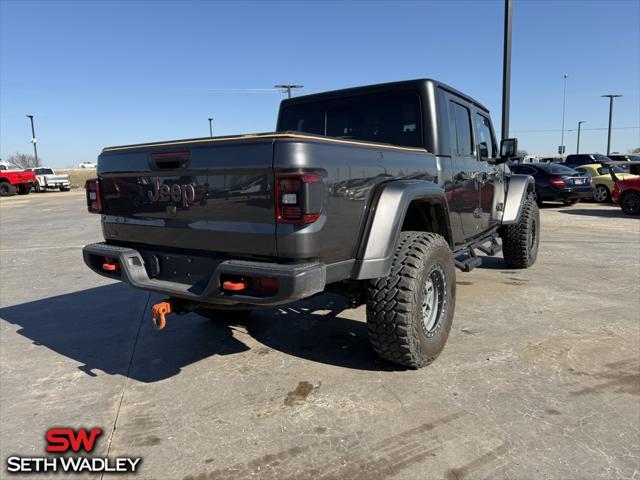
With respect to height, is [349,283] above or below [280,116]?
below

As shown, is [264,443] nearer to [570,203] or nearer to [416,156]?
[416,156]

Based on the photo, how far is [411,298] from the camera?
10.3 feet

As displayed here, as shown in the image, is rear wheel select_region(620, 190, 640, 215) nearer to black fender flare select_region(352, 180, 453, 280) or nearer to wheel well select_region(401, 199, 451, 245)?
wheel well select_region(401, 199, 451, 245)

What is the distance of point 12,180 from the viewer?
28.3 m

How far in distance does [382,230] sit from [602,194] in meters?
16.6

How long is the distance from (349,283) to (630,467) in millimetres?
1805

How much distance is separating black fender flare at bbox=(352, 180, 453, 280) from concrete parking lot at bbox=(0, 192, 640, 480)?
85cm

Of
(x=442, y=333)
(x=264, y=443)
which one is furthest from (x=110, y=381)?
(x=442, y=333)

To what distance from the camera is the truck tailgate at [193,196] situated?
260cm

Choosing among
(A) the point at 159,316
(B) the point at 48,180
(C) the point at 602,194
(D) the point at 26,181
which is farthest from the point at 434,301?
(B) the point at 48,180

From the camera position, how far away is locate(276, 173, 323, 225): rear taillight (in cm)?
247

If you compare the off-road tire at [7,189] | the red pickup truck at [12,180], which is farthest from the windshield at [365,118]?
the off-road tire at [7,189]

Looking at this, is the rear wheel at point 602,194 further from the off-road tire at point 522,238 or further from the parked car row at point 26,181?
the parked car row at point 26,181

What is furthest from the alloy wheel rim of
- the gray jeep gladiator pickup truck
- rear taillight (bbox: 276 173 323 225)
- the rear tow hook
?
the rear tow hook
